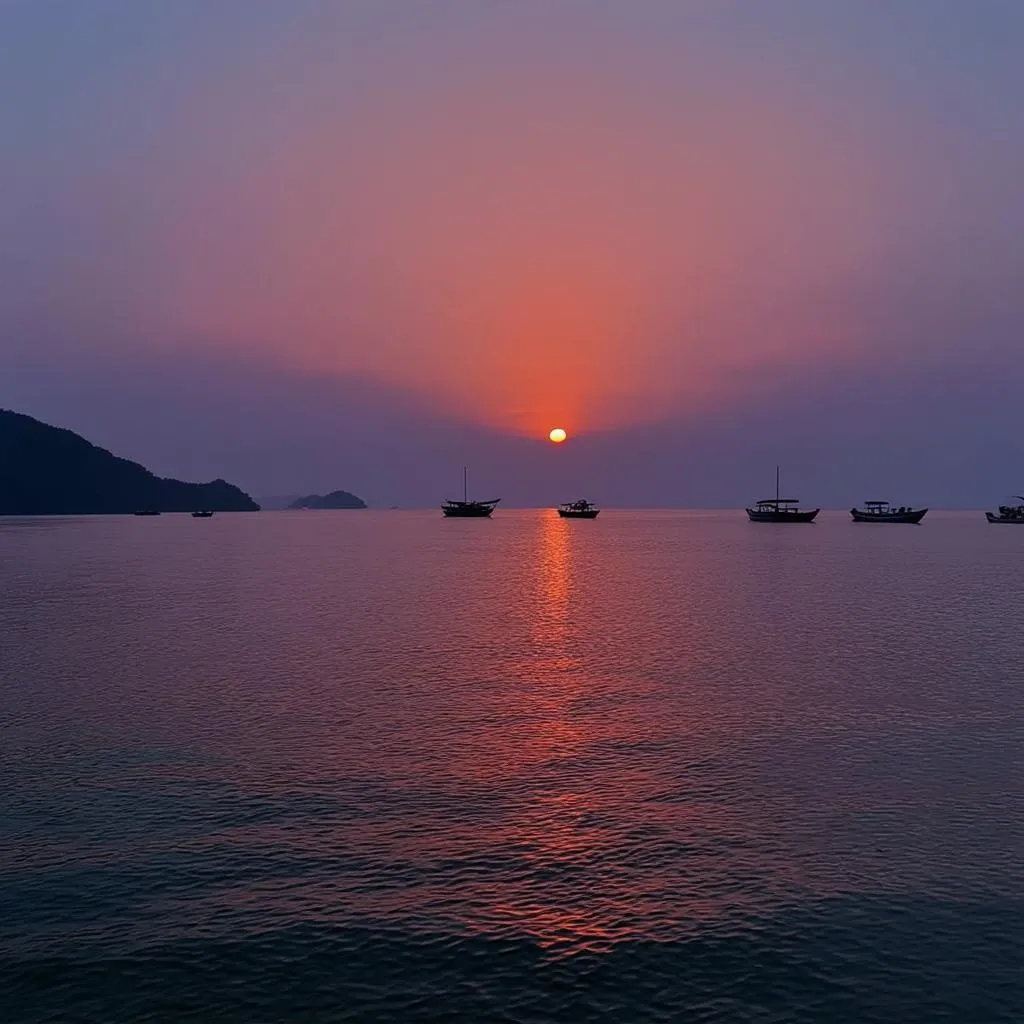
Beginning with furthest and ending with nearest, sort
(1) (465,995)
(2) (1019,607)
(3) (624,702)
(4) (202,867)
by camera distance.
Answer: (2) (1019,607) → (3) (624,702) → (4) (202,867) → (1) (465,995)

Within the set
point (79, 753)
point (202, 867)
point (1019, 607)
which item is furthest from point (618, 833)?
point (1019, 607)

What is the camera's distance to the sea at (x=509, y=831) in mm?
14500

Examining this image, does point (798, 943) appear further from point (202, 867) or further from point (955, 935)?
point (202, 867)

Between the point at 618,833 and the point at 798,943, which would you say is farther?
the point at 618,833

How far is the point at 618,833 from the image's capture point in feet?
68.2

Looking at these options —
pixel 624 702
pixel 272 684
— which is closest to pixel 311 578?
pixel 272 684

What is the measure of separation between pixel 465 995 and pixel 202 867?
7551 mm

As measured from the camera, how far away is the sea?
47.6 feet

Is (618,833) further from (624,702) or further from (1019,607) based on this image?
(1019,607)

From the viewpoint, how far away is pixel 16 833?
68.6ft

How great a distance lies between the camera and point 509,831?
20953 mm

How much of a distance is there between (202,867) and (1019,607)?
231ft

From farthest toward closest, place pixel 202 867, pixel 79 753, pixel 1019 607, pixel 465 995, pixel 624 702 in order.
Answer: pixel 1019 607
pixel 624 702
pixel 79 753
pixel 202 867
pixel 465 995

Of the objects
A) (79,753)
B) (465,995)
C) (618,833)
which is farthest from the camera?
(79,753)
